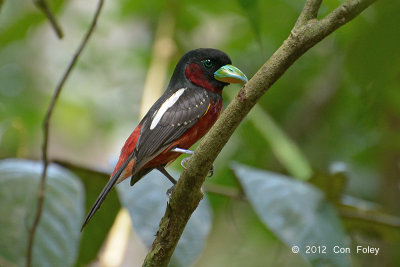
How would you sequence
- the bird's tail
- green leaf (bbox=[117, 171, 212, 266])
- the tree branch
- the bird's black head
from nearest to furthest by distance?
the tree branch → the bird's tail → green leaf (bbox=[117, 171, 212, 266]) → the bird's black head

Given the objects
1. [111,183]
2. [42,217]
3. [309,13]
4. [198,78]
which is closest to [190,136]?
[198,78]

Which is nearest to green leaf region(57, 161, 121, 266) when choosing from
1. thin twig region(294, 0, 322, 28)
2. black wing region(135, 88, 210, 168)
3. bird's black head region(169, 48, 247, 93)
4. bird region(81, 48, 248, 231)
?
bird region(81, 48, 248, 231)

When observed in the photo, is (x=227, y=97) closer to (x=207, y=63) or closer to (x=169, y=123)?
(x=207, y=63)

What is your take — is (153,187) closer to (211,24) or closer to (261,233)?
(261,233)

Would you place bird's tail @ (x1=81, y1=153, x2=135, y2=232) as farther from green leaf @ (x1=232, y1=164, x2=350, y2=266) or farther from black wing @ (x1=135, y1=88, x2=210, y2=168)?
green leaf @ (x1=232, y1=164, x2=350, y2=266)

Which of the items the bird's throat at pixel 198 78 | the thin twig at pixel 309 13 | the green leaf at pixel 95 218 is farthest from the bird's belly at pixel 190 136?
the thin twig at pixel 309 13

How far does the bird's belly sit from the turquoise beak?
0.44 ft

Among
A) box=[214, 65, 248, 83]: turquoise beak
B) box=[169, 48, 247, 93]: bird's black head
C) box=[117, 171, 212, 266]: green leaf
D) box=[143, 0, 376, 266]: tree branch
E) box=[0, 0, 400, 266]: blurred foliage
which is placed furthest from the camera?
box=[0, 0, 400, 266]: blurred foliage

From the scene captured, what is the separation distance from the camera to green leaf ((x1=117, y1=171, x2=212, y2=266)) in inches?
86.6

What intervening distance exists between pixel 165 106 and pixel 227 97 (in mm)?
1307

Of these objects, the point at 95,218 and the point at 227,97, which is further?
the point at 227,97

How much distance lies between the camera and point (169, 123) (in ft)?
7.82

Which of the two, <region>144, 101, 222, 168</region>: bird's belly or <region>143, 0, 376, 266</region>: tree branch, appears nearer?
<region>143, 0, 376, 266</region>: tree branch

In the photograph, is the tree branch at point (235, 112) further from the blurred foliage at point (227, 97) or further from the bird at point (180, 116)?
the blurred foliage at point (227, 97)
